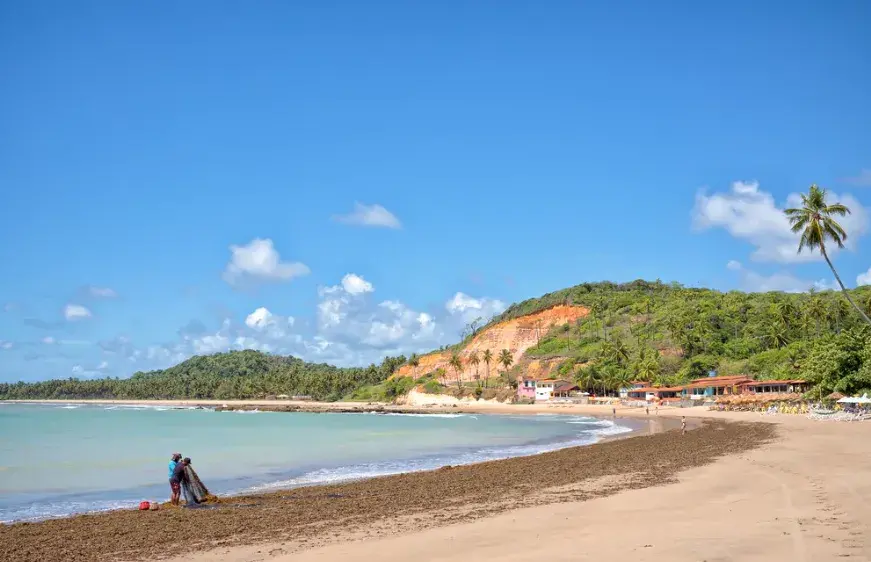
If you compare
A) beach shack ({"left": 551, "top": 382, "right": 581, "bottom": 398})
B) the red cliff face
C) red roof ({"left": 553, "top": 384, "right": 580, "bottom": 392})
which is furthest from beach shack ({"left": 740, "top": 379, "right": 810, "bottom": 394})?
the red cliff face

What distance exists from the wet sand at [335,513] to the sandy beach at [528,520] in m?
0.05

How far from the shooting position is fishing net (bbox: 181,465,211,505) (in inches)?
671

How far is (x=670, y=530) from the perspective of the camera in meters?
11.4

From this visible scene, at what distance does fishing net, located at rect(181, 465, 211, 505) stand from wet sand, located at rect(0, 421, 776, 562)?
2.16 feet

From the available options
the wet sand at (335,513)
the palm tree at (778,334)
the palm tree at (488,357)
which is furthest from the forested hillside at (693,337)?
the wet sand at (335,513)

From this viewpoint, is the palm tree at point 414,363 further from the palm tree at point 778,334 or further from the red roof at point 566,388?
the palm tree at point 778,334

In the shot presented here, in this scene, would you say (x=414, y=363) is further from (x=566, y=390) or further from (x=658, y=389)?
(x=658, y=389)

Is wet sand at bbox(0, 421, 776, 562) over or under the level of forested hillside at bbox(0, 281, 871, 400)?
under

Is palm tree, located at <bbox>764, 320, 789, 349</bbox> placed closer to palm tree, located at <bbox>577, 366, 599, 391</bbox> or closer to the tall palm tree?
palm tree, located at <bbox>577, 366, 599, 391</bbox>

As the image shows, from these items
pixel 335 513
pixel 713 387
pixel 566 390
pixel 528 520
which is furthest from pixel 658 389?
pixel 528 520

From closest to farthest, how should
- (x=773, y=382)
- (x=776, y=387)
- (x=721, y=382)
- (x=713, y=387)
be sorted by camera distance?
(x=773, y=382)
(x=776, y=387)
(x=721, y=382)
(x=713, y=387)

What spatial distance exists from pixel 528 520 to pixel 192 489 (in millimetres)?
8831

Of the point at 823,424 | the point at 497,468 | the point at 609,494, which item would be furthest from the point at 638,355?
the point at 609,494

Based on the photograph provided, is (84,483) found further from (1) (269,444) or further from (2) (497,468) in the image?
(1) (269,444)
